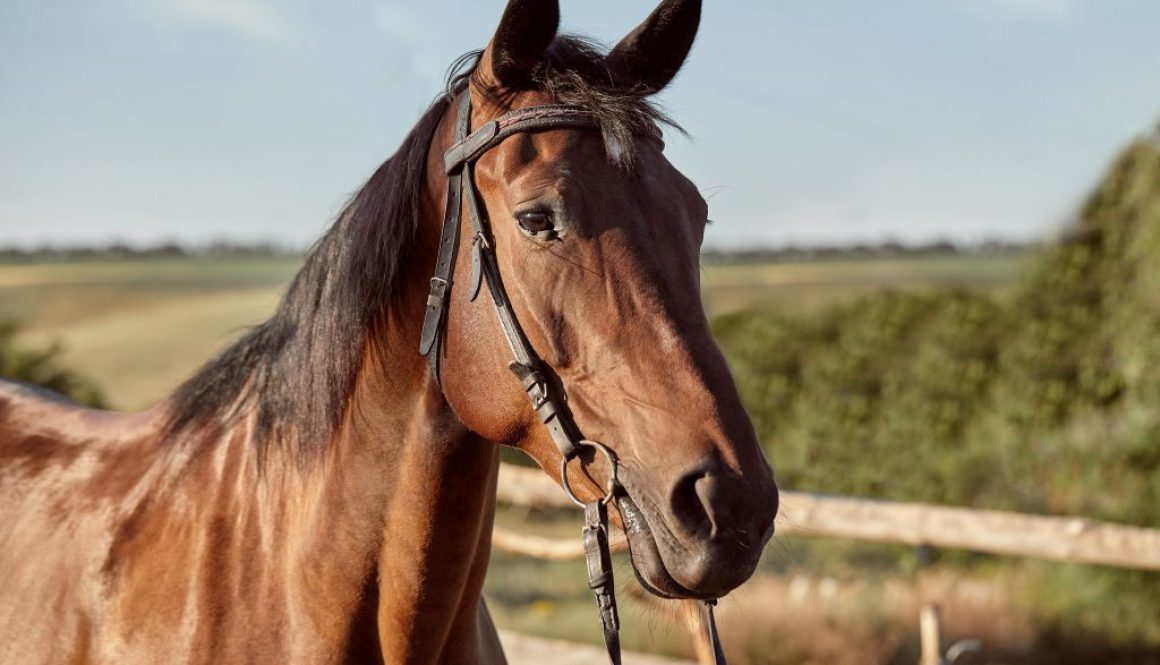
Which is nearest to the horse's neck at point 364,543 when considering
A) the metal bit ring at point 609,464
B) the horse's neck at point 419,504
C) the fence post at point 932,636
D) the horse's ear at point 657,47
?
the horse's neck at point 419,504

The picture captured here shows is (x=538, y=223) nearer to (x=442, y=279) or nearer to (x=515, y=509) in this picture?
(x=442, y=279)

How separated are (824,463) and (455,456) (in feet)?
26.2

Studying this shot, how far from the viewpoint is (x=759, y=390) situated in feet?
35.5

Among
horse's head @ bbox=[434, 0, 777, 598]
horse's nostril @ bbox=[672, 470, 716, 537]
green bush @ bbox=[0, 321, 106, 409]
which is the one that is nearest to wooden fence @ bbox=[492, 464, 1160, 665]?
horse's head @ bbox=[434, 0, 777, 598]

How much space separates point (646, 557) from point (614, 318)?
0.44 metres

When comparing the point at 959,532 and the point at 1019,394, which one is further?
the point at 1019,394

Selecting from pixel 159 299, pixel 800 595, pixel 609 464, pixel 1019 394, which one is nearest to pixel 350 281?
pixel 609 464

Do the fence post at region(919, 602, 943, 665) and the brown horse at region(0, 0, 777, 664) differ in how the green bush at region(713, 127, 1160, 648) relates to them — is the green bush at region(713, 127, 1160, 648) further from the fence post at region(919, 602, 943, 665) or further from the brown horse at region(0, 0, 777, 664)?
the brown horse at region(0, 0, 777, 664)

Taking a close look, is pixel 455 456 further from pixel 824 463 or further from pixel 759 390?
A: pixel 759 390

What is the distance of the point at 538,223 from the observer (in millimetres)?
2010

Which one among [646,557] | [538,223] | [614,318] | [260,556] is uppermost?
[538,223]

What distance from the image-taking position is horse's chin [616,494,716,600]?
1812mm

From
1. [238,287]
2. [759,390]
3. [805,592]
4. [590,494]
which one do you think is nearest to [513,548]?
[805,592]

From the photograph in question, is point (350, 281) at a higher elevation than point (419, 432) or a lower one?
higher
